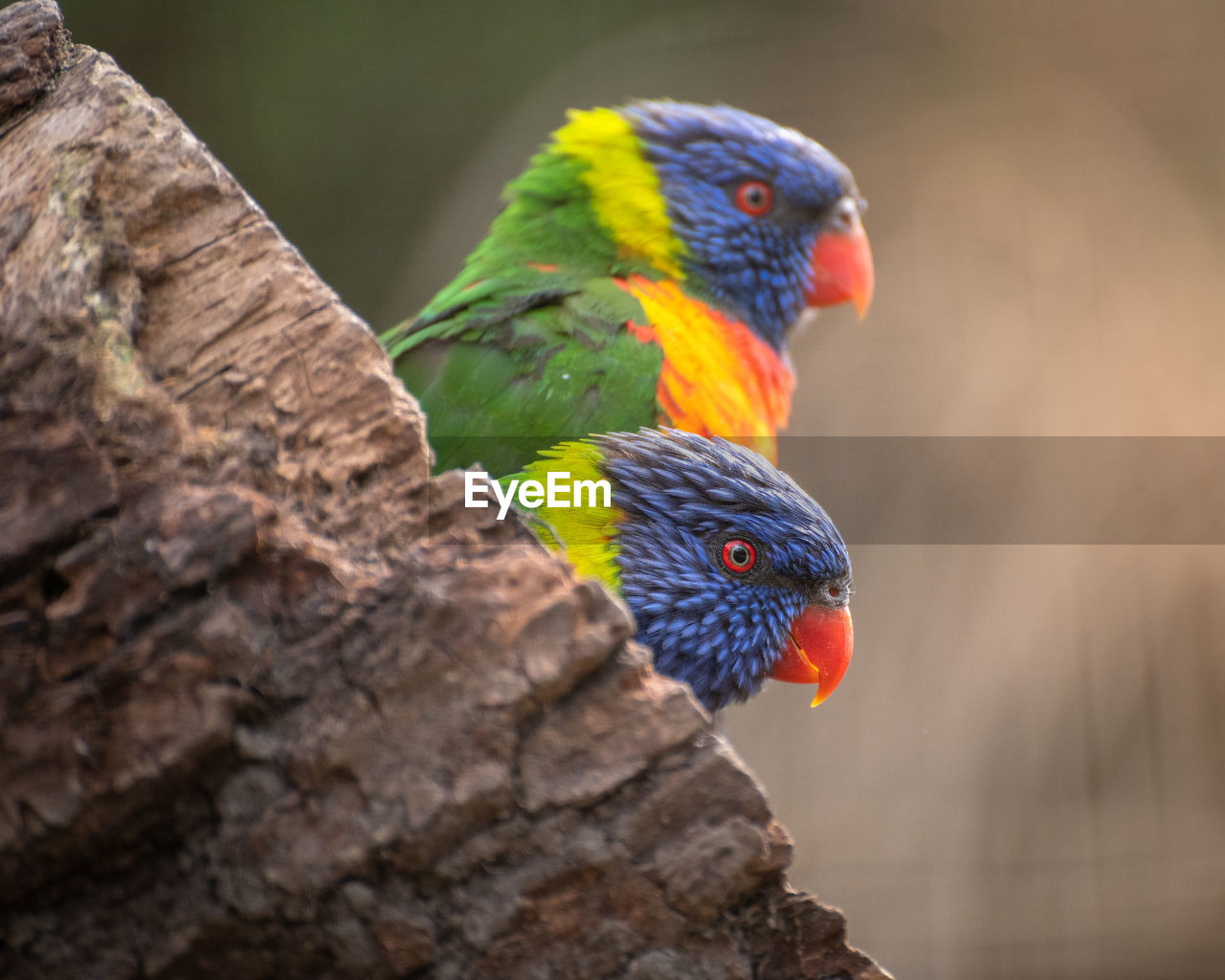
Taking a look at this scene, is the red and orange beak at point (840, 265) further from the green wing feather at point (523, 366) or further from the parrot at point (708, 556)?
the parrot at point (708, 556)

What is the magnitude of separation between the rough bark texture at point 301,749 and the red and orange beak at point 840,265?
1.68 metres

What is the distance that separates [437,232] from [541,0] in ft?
3.22

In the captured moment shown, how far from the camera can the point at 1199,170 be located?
12.0 ft

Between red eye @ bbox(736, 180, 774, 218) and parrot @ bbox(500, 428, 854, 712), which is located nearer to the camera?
parrot @ bbox(500, 428, 854, 712)

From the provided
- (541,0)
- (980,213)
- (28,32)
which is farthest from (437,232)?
(28,32)

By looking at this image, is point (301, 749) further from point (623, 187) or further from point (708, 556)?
point (623, 187)

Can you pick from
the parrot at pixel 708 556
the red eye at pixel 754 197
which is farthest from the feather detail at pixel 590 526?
the red eye at pixel 754 197

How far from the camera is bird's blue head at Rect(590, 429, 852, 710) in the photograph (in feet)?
5.21

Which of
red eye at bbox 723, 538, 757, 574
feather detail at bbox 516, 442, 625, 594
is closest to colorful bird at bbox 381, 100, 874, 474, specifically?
feather detail at bbox 516, 442, 625, 594

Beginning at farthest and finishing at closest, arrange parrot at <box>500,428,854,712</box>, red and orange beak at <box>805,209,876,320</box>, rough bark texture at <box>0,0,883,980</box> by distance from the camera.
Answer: red and orange beak at <box>805,209,876,320</box>, parrot at <box>500,428,854,712</box>, rough bark texture at <box>0,0,883,980</box>

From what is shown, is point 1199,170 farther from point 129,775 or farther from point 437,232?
point 129,775

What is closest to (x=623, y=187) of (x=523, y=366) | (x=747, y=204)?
(x=747, y=204)

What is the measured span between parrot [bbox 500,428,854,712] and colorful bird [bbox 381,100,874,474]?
0.24 m

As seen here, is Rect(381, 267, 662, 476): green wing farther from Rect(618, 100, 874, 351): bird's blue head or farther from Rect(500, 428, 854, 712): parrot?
Rect(618, 100, 874, 351): bird's blue head
